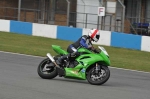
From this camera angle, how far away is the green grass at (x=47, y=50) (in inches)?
Answer: 711

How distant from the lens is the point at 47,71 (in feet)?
38.6

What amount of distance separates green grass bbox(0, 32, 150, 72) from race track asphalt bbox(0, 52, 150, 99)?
3391mm

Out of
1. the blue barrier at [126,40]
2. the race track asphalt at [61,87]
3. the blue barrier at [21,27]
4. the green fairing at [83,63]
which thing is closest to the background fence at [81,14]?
the blue barrier at [21,27]

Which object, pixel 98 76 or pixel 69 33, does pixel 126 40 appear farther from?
pixel 98 76

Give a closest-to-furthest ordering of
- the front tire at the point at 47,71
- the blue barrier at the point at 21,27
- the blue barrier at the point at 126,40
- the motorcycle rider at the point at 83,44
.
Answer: the motorcycle rider at the point at 83,44 → the front tire at the point at 47,71 → the blue barrier at the point at 126,40 → the blue barrier at the point at 21,27

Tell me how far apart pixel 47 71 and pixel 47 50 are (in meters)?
8.91

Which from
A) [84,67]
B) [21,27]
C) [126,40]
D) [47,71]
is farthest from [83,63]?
[21,27]

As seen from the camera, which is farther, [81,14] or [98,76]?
[81,14]

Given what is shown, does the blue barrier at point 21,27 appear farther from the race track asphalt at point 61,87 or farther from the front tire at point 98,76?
the front tire at point 98,76

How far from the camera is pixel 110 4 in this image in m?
31.2

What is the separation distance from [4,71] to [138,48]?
36.6 feet

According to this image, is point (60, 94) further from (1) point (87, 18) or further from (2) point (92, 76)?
(1) point (87, 18)

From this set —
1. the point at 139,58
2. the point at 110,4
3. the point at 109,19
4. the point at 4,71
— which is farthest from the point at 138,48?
the point at 4,71

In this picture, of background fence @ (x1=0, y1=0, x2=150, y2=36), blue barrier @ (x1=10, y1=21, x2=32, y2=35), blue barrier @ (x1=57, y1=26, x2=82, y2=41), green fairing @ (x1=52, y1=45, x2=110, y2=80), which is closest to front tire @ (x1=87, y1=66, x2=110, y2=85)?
green fairing @ (x1=52, y1=45, x2=110, y2=80)
